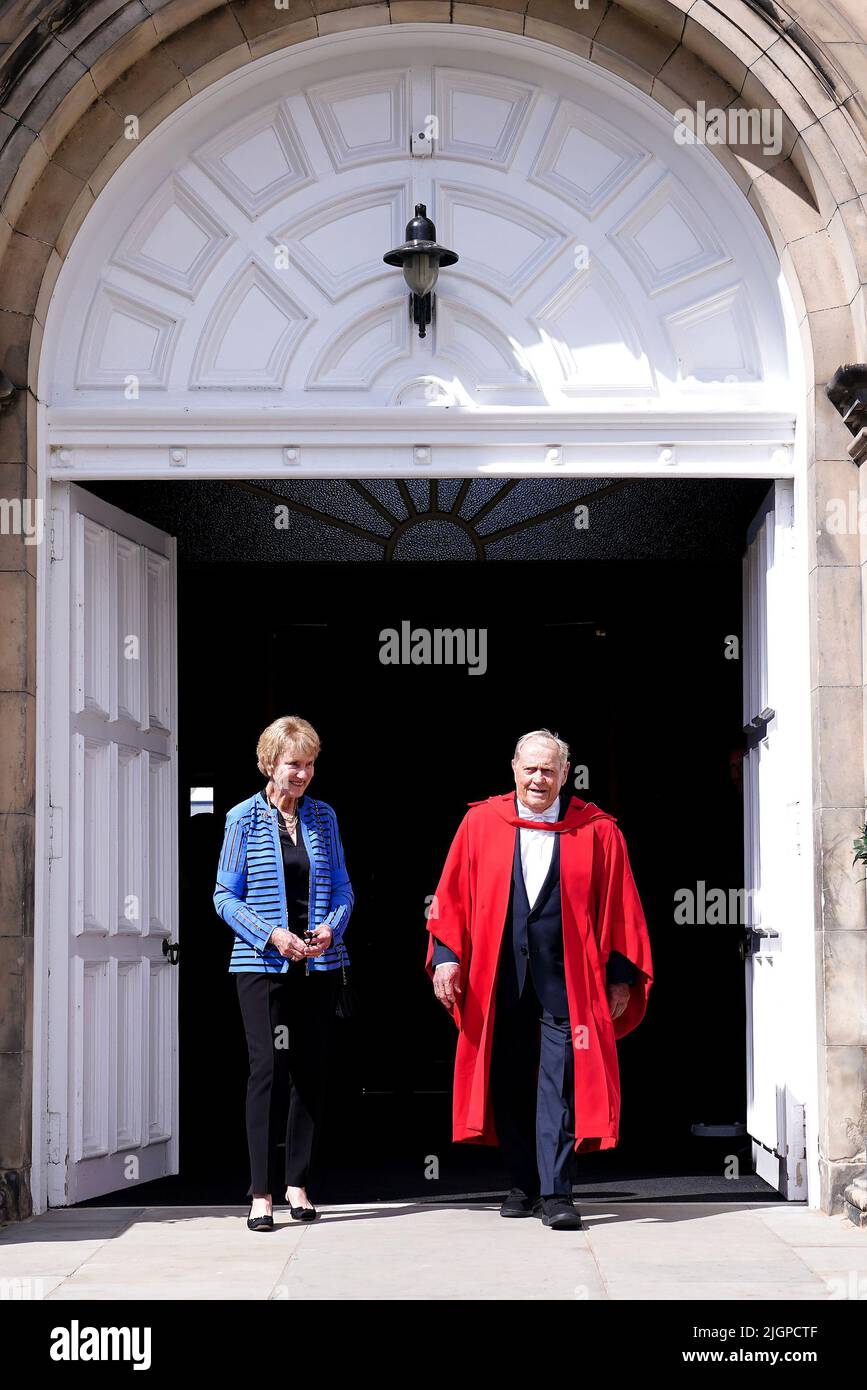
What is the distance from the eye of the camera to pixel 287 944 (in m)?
6.00

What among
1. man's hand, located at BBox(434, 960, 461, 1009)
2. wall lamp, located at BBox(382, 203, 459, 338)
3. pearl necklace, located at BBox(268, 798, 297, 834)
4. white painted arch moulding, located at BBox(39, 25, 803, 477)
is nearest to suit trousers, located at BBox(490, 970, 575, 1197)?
man's hand, located at BBox(434, 960, 461, 1009)

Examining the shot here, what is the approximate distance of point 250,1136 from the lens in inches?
239

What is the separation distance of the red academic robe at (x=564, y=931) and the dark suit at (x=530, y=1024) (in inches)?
1.7

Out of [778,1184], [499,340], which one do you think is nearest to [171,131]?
[499,340]

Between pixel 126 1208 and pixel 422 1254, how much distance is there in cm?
158

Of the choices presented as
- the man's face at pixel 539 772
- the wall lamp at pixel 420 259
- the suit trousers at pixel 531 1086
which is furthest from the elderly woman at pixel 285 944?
the wall lamp at pixel 420 259

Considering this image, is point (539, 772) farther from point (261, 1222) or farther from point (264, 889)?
point (261, 1222)

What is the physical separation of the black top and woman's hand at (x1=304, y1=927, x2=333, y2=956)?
130 mm

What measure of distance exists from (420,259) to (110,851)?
8.92ft

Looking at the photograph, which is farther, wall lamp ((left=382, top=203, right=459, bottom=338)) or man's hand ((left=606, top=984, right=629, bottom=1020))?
wall lamp ((left=382, top=203, right=459, bottom=338))

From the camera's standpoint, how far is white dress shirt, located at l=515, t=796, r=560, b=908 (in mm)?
6297

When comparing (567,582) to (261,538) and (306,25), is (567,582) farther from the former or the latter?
(306,25)

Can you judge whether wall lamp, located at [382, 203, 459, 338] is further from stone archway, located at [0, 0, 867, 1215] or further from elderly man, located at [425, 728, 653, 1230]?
elderly man, located at [425, 728, 653, 1230]

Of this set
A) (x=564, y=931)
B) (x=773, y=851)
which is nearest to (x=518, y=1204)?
(x=564, y=931)
